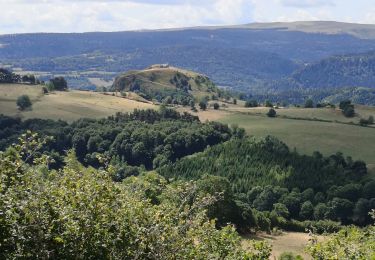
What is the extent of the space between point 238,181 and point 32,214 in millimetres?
134577

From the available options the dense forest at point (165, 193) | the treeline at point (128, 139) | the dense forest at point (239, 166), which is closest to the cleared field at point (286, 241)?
the dense forest at point (165, 193)

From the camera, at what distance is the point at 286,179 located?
153625mm

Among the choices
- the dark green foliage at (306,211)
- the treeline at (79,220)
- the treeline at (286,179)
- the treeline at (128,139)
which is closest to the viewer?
the treeline at (79,220)

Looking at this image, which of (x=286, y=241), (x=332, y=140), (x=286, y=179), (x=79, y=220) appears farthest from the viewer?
(x=332, y=140)

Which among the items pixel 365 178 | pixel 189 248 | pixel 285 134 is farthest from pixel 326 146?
pixel 189 248

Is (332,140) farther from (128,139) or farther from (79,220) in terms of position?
(79,220)

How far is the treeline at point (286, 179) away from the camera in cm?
13388

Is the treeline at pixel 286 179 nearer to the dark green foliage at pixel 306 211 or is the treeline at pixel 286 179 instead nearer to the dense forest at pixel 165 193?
the dark green foliage at pixel 306 211

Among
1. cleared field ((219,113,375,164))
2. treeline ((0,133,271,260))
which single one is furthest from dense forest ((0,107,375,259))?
cleared field ((219,113,375,164))

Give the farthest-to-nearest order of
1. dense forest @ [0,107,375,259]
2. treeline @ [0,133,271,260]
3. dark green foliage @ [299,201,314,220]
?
dark green foliage @ [299,201,314,220]
dense forest @ [0,107,375,259]
treeline @ [0,133,271,260]

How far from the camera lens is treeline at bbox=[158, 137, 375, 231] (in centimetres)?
13388

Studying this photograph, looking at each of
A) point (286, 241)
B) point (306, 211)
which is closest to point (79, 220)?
point (286, 241)

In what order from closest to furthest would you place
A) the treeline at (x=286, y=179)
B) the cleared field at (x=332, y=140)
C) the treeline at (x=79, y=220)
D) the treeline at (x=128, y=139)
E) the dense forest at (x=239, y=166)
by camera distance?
the treeline at (x=79, y=220), the dense forest at (x=239, y=166), the treeline at (x=286, y=179), the cleared field at (x=332, y=140), the treeline at (x=128, y=139)

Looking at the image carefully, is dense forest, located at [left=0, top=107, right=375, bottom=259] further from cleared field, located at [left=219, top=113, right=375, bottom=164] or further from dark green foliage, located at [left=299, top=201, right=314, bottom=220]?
cleared field, located at [left=219, top=113, right=375, bottom=164]
